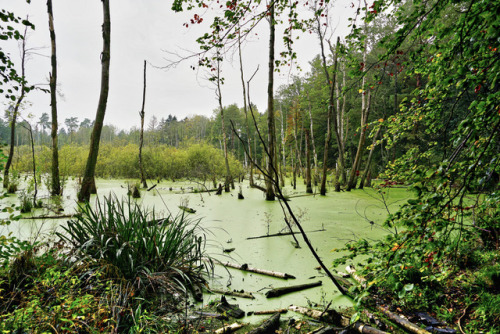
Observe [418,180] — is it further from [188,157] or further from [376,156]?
[376,156]

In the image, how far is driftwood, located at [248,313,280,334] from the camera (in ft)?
5.36

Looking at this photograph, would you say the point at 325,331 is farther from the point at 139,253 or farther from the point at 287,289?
the point at 139,253

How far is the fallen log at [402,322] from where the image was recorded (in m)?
1.65

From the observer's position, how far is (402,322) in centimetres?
176

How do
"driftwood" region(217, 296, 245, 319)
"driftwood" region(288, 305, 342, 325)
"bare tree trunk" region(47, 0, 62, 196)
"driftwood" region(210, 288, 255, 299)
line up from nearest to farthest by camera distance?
"driftwood" region(288, 305, 342, 325)
"driftwood" region(217, 296, 245, 319)
"driftwood" region(210, 288, 255, 299)
"bare tree trunk" region(47, 0, 62, 196)

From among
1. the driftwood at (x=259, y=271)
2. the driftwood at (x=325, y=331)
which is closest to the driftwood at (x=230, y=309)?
the driftwood at (x=325, y=331)

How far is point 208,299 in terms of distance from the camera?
2127 mm

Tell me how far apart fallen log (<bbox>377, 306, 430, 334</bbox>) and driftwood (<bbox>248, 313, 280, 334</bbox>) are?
85cm

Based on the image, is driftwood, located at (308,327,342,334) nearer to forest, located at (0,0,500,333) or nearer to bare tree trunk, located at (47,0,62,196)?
forest, located at (0,0,500,333)

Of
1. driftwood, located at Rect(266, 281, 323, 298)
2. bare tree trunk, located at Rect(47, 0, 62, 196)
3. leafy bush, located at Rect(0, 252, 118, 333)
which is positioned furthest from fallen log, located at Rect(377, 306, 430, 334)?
bare tree trunk, located at Rect(47, 0, 62, 196)

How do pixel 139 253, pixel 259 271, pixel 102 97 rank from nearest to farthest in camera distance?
1. pixel 139 253
2. pixel 259 271
3. pixel 102 97

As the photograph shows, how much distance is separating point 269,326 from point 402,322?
3.15 ft

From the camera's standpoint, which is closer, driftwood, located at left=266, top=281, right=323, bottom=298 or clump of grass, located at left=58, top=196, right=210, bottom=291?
clump of grass, located at left=58, top=196, right=210, bottom=291

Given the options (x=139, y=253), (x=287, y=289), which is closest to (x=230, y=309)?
(x=287, y=289)
